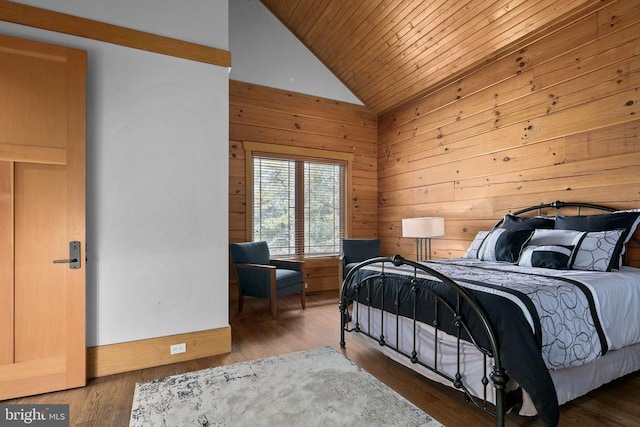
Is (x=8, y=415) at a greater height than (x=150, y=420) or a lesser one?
lesser

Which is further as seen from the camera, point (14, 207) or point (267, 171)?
point (267, 171)

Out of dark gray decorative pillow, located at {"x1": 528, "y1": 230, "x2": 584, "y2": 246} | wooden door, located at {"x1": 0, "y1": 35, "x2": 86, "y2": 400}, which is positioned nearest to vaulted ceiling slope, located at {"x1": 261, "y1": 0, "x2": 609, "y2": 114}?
dark gray decorative pillow, located at {"x1": 528, "y1": 230, "x2": 584, "y2": 246}

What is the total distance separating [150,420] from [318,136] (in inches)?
171

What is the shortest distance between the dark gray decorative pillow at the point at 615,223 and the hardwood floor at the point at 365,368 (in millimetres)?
966

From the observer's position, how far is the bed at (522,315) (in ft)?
5.25

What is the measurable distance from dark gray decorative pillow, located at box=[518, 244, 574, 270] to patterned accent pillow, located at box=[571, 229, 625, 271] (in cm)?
5

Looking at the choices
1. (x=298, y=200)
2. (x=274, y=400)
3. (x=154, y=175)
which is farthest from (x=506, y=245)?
(x=154, y=175)

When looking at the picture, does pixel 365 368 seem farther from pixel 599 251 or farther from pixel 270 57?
pixel 270 57

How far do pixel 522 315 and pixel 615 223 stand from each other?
1.64 meters

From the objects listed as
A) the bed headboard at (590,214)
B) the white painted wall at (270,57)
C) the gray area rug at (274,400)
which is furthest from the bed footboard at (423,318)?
the white painted wall at (270,57)

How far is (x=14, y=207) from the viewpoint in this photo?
6.84 feet

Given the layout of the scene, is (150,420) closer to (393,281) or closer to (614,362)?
(393,281)

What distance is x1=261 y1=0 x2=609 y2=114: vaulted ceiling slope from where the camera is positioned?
3.23m

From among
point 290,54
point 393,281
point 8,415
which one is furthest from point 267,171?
point 8,415
